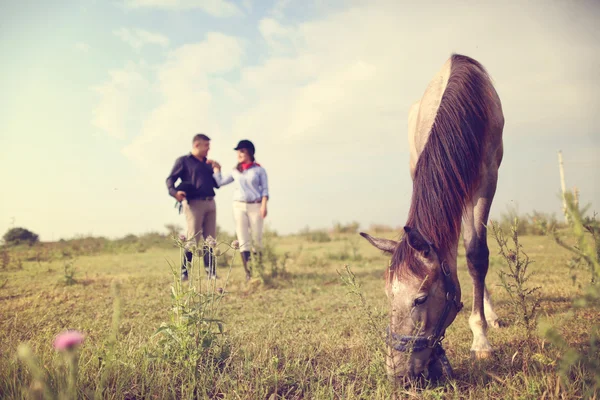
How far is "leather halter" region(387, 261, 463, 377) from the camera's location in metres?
2.13

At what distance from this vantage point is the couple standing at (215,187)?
6684mm

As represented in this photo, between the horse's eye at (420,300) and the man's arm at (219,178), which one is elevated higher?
the man's arm at (219,178)

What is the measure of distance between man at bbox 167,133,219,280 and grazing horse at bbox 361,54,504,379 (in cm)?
420

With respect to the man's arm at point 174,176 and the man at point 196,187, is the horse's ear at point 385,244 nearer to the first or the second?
the man at point 196,187

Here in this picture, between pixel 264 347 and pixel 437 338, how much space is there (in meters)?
1.18

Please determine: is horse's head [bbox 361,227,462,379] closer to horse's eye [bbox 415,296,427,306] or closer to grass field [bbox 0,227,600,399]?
horse's eye [bbox 415,296,427,306]

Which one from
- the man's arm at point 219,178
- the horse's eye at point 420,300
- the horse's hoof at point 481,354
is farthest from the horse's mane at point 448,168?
the man's arm at point 219,178

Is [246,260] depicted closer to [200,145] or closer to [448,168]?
[200,145]

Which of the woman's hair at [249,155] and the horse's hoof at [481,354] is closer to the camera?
the horse's hoof at [481,354]

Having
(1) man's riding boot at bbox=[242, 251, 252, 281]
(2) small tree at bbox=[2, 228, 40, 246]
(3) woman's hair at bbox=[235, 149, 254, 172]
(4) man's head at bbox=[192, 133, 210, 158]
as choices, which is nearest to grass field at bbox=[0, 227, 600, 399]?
(1) man's riding boot at bbox=[242, 251, 252, 281]

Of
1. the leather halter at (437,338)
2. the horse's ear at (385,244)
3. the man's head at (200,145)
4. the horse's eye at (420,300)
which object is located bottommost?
the leather halter at (437,338)

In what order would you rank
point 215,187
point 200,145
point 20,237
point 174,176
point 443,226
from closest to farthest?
point 443,226 → point 174,176 → point 200,145 → point 215,187 → point 20,237

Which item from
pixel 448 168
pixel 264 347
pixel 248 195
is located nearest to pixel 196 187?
pixel 248 195

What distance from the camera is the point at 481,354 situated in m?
2.68
